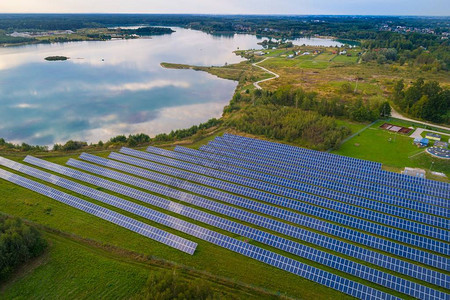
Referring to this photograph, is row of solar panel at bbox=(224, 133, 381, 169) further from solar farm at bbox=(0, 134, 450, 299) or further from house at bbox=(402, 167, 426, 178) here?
house at bbox=(402, 167, 426, 178)

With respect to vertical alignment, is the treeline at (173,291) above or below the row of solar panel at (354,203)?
above

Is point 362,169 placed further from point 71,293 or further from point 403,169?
point 71,293

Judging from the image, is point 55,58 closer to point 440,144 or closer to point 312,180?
point 312,180

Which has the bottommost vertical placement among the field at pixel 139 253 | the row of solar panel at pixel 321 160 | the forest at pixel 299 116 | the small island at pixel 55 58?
the field at pixel 139 253

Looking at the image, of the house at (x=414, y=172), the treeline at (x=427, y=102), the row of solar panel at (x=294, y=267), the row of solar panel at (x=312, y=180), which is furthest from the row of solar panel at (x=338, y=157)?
the treeline at (x=427, y=102)

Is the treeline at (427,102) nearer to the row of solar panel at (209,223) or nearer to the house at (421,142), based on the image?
the house at (421,142)

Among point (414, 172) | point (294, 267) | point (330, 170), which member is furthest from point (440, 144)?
point (294, 267)

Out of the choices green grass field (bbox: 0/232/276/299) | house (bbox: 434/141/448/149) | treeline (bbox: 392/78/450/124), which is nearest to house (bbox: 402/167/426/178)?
house (bbox: 434/141/448/149)

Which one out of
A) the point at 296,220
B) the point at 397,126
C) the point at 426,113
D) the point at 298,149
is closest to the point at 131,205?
the point at 296,220
